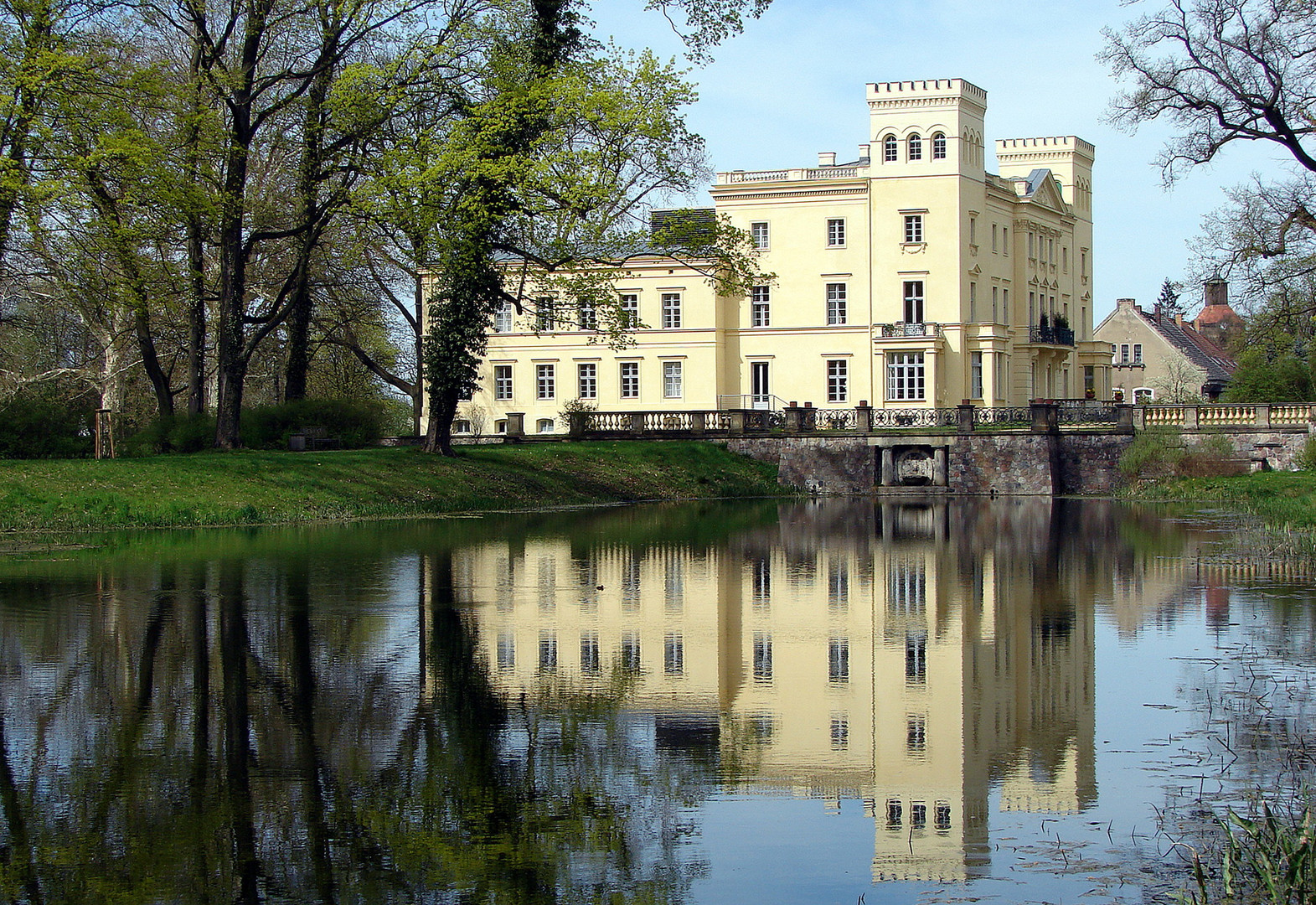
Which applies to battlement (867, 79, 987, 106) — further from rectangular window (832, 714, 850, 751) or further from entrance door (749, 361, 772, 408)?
rectangular window (832, 714, 850, 751)

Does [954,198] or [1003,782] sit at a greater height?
[954,198]

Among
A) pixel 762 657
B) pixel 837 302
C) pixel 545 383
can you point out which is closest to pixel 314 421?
pixel 545 383

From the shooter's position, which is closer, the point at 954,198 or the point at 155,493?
the point at 155,493

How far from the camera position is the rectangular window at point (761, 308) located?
62.5m

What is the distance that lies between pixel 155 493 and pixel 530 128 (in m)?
14.0

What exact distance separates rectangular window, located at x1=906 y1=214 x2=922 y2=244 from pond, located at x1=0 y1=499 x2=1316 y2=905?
43345mm

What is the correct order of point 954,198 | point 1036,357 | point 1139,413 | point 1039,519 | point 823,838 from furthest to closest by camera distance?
point 1036,357 < point 954,198 < point 1139,413 < point 1039,519 < point 823,838

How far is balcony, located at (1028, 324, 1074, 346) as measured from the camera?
6638 centimetres

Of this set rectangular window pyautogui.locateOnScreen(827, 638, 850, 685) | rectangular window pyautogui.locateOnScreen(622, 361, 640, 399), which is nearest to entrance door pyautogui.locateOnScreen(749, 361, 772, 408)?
rectangular window pyautogui.locateOnScreen(622, 361, 640, 399)

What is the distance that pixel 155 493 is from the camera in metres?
28.2

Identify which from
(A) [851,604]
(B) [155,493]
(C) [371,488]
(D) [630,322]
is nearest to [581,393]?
(D) [630,322]

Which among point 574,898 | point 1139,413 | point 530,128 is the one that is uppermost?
point 530,128

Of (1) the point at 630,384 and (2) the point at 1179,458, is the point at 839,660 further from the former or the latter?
(1) the point at 630,384

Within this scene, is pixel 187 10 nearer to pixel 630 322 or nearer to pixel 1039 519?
pixel 630 322
